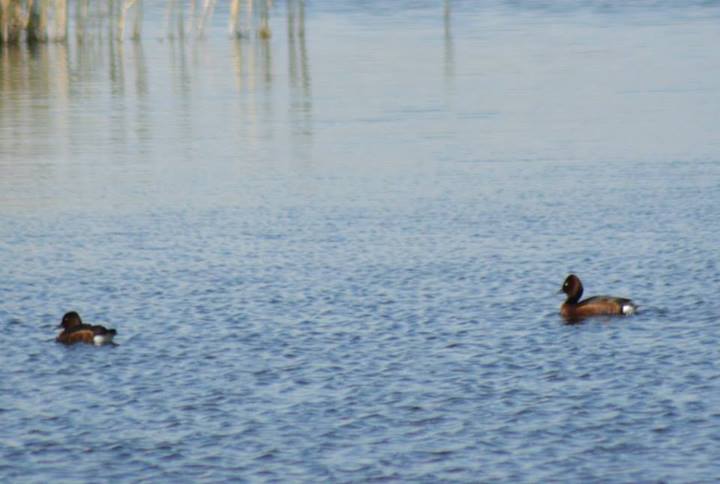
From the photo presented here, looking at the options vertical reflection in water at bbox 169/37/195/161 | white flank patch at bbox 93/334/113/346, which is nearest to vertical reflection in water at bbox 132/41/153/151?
vertical reflection in water at bbox 169/37/195/161

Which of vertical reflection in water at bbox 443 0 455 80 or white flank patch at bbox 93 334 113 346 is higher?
vertical reflection in water at bbox 443 0 455 80

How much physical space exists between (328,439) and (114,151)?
26607mm

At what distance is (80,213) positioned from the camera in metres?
32.5

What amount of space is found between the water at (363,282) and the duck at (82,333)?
0.14 meters

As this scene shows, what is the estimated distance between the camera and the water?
53.9ft

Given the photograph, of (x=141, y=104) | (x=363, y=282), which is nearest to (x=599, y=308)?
(x=363, y=282)

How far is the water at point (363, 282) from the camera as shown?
16438 mm

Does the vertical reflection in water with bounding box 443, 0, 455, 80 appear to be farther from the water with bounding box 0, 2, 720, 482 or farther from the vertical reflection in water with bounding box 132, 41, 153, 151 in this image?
the vertical reflection in water with bounding box 132, 41, 153, 151

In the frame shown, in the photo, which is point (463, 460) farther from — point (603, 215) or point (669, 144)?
point (669, 144)

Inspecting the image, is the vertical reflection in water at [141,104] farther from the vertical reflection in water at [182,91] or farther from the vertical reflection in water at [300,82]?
the vertical reflection in water at [300,82]

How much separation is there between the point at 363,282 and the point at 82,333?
18.0ft

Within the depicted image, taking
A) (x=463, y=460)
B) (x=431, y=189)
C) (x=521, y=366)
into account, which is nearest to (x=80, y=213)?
(x=431, y=189)

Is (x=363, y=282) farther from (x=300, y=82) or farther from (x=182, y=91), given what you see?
(x=300, y=82)

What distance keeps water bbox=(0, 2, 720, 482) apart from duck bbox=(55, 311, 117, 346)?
0.45 feet
